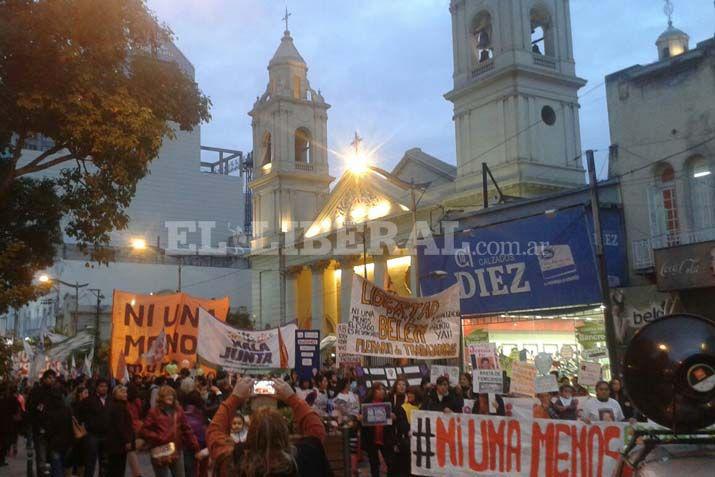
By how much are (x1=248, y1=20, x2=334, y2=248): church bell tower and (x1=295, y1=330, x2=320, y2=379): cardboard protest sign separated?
35069 mm

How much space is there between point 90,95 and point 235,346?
246 inches

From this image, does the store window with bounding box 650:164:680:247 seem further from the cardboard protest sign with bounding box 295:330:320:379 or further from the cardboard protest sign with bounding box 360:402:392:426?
the cardboard protest sign with bounding box 360:402:392:426

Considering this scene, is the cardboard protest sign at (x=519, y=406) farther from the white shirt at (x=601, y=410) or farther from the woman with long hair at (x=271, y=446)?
the woman with long hair at (x=271, y=446)

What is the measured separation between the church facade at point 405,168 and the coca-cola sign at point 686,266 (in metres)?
7.05

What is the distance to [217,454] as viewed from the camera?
14.8ft

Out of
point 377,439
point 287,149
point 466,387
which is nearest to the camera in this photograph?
point 377,439

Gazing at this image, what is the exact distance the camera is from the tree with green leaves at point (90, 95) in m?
11.9

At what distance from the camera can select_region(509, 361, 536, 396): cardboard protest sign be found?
12.9 metres

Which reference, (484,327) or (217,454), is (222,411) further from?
(484,327)

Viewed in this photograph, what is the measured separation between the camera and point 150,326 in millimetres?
17297

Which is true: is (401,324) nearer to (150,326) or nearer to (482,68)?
(150,326)

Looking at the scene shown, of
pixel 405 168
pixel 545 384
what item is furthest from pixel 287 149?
pixel 545 384

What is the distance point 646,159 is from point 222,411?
851 inches

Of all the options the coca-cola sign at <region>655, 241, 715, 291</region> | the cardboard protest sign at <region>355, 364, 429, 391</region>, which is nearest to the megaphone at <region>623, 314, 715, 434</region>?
the cardboard protest sign at <region>355, 364, 429, 391</region>
